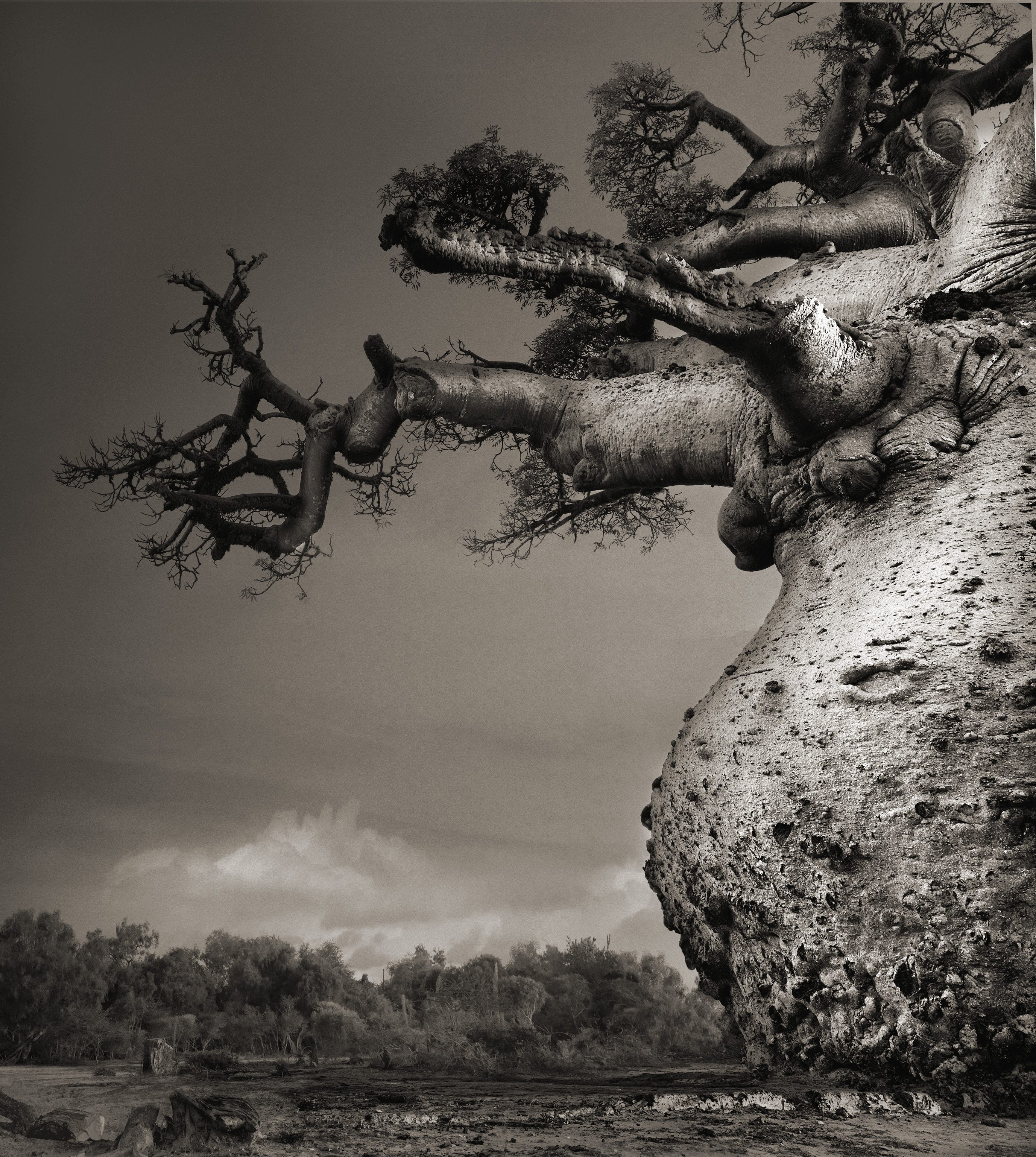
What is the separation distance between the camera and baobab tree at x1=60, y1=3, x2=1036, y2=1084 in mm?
1063

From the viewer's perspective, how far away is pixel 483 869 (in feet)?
7.69

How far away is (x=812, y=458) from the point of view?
1.66 m

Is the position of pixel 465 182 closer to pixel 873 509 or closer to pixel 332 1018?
pixel 873 509

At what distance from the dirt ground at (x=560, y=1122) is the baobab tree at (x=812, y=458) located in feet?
0.38

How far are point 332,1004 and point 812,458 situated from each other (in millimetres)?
1476

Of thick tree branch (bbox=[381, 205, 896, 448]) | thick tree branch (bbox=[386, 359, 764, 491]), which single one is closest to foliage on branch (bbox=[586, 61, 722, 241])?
thick tree branch (bbox=[386, 359, 764, 491])

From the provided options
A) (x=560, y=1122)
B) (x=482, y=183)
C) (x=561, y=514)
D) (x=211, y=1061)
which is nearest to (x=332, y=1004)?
(x=211, y=1061)

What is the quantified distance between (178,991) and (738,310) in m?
1.70

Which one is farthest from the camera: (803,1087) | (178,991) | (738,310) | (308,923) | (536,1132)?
(308,923)

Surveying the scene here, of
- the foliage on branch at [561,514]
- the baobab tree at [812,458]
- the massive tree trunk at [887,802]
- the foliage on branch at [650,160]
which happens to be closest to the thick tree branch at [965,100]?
the baobab tree at [812,458]

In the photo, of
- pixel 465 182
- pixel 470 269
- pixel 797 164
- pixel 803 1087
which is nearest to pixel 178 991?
pixel 803 1087

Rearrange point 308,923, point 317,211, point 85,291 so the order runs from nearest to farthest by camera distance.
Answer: point 308,923 → point 85,291 → point 317,211

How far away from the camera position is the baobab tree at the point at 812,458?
41.9 inches

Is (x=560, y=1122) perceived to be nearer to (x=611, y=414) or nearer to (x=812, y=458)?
(x=812, y=458)
